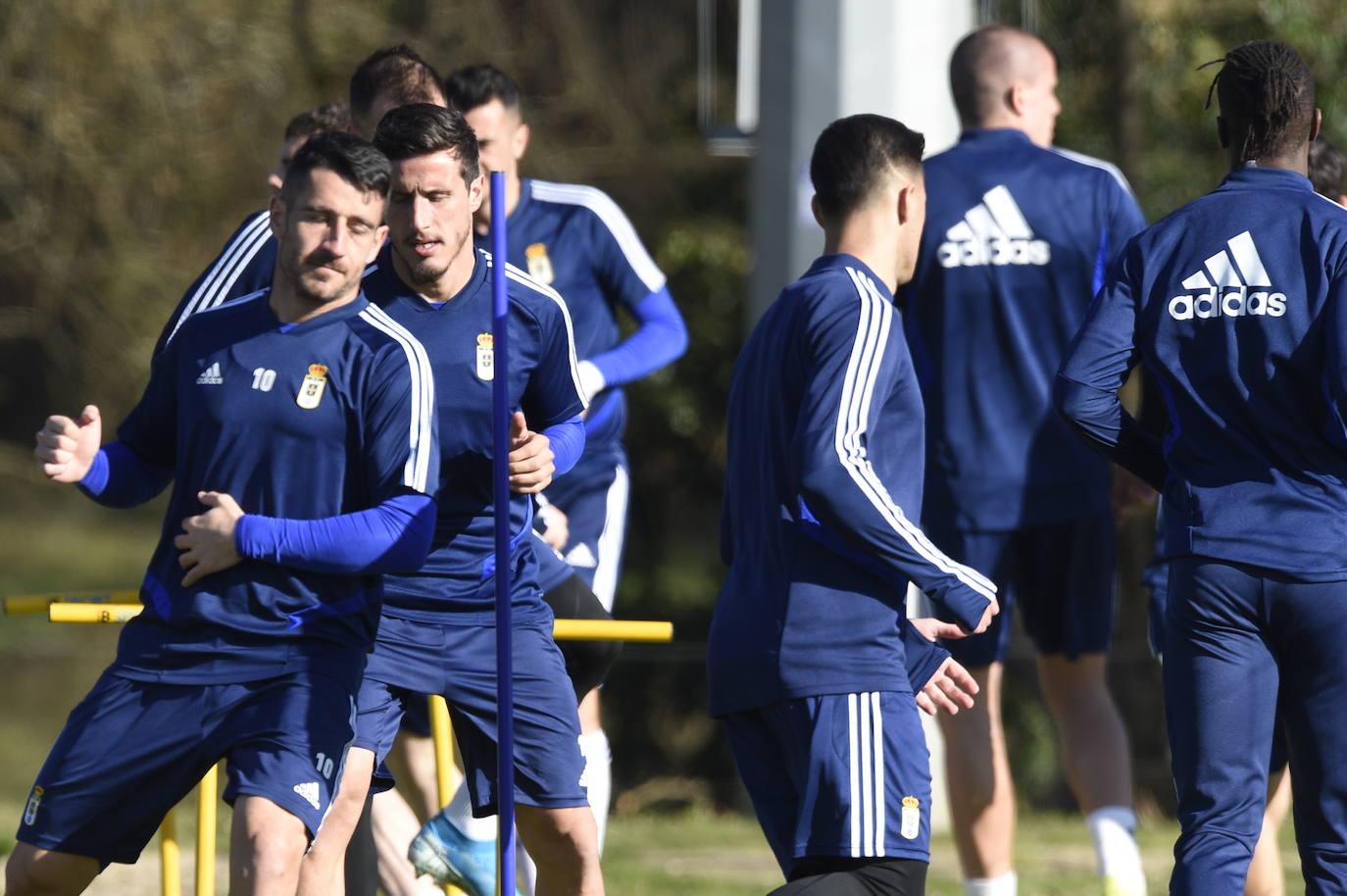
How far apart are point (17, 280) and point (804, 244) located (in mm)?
6890

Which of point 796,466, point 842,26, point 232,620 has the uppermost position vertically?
point 842,26

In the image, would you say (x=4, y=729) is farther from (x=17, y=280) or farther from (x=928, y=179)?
(x=928, y=179)

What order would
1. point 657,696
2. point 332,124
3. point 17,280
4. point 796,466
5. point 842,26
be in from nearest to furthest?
point 796,466, point 332,124, point 842,26, point 17,280, point 657,696

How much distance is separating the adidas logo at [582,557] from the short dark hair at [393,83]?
60.9 inches

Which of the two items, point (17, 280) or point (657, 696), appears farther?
point (657, 696)

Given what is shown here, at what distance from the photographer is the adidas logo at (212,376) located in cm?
425

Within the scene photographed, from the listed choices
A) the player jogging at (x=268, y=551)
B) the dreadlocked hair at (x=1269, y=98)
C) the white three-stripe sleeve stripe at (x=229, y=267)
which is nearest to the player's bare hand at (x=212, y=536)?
the player jogging at (x=268, y=551)

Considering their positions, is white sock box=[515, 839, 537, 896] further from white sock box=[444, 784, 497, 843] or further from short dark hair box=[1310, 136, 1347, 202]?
short dark hair box=[1310, 136, 1347, 202]

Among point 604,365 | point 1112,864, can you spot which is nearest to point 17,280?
point 604,365

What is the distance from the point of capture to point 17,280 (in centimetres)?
1397

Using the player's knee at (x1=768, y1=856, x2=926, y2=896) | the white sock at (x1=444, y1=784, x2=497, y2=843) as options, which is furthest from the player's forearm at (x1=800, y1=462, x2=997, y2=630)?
the white sock at (x1=444, y1=784, x2=497, y2=843)

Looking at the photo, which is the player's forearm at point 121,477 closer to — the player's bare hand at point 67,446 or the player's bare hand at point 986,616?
the player's bare hand at point 67,446

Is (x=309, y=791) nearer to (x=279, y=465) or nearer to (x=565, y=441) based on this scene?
(x=279, y=465)

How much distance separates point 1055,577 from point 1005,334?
748mm
